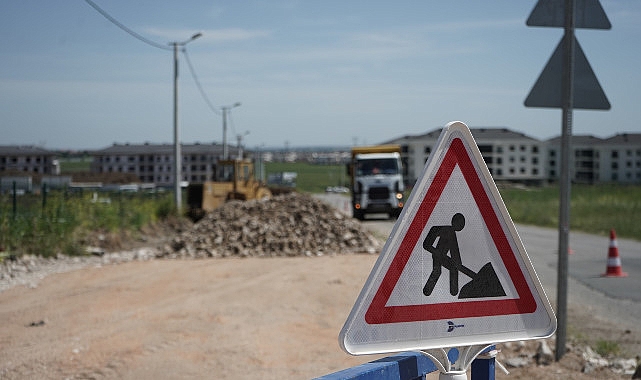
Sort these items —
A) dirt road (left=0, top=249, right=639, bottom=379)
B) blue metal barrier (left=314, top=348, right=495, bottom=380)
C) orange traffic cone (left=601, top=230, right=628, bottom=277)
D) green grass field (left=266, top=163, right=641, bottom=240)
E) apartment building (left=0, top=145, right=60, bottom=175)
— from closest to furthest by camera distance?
1. blue metal barrier (left=314, top=348, right=495, bottom=380)
2. dirt road (left=0, top=249, right=639, bottom=379)
3. orange traffic cone (left=601, top=230, right=628, bottom=277)
4. green grass field (left=266, top=163, right=641, bottom=240)
5. apartment building (left=0, top=145, right=60, bottom=175)

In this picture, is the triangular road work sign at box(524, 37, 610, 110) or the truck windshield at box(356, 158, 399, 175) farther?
the truck windshield at box(356, 158, 399, 175)

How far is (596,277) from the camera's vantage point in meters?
15.3

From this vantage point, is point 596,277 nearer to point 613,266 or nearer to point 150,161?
point 613,266

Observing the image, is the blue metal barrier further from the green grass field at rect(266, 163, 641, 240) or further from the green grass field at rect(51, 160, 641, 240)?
the green grass field at rect(51, 160, 641, 240)

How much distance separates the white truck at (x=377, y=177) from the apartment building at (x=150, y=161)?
41.0 feet

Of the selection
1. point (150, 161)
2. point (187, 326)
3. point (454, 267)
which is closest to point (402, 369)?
point (454, 267)

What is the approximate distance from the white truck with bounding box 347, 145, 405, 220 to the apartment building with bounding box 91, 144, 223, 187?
12498mm

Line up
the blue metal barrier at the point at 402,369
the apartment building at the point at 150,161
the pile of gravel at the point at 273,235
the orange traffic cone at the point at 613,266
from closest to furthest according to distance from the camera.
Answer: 1. the blue metal barrier at the point at 402,369
2. the orange traffic cone at the point at 613,266
3. the pile of gravel at the point at 273,235
4. the apartment building at the point at 150,161

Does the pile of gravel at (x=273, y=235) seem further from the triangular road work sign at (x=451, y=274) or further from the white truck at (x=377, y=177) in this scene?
the triangular road work sign at (x=451, y=274)

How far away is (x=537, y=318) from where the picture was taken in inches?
115

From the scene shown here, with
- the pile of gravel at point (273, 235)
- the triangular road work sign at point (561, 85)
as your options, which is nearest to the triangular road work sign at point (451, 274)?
the triangular road work sign at point (561, 85)

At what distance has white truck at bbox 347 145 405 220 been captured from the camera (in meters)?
34.9

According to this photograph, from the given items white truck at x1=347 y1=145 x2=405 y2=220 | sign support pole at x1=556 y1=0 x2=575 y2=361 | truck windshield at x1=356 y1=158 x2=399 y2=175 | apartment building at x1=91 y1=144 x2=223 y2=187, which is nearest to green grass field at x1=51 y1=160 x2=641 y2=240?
apartment building at x1=91 y1=144 x2=223 y2=187

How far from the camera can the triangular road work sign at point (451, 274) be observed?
106 inches
